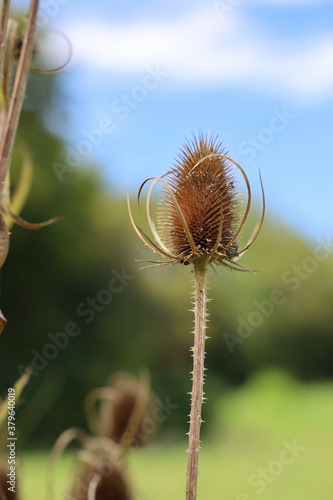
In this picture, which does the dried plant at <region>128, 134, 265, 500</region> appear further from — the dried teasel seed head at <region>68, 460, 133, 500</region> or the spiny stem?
the dried teasel seed head at <region>68, 460, 133, 500</region>

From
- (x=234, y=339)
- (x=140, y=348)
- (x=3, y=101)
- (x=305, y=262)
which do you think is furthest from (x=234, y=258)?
(x=305, y=262)

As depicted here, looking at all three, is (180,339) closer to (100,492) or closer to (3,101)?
(100,492)

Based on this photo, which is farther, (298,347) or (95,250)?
(298,347)

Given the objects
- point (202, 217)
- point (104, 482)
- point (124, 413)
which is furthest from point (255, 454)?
point (202, 217)

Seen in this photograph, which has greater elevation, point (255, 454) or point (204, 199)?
point (204, 199)

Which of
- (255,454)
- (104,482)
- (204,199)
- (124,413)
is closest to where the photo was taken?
(204,199)

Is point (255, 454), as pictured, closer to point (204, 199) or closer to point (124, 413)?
point (124, 413)

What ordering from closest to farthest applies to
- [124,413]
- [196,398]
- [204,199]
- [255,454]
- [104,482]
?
[196,398] → [204,199] → [104,482] → [124,413] → [255,454]

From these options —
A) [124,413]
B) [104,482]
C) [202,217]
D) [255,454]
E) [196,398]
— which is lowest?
[255,454]
